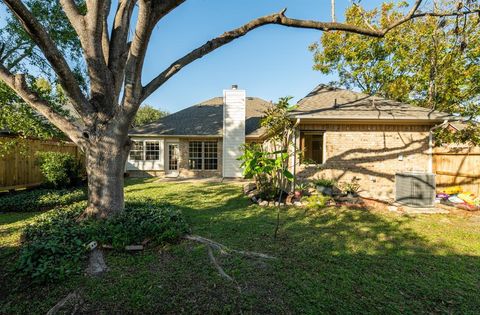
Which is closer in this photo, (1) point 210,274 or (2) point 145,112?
(1) point 210,274

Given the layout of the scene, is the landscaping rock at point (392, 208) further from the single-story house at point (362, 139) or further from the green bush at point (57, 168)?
the green bush at point (57, 168)

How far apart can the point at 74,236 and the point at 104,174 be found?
1.25 m

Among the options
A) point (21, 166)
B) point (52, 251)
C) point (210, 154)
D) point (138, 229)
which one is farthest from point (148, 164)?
point (52, 251)

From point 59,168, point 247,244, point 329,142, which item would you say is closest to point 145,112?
point 59,168

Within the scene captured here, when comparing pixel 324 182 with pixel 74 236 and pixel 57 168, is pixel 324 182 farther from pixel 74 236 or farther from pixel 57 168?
pixel 57 168

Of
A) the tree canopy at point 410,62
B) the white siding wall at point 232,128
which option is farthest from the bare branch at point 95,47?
the tree canopy at point 410,62

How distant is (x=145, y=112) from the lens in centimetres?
3828

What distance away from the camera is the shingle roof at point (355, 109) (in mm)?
7781

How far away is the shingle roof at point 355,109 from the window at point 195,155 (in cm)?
860

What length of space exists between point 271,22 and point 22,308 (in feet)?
17.7

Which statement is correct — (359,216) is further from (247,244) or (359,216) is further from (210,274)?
(210,274)

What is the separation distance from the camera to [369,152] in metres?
8.50

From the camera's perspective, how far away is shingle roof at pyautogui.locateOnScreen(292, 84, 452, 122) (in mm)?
7781

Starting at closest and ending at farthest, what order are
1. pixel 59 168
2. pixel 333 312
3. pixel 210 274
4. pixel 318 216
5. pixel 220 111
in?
1. pixel 333 312
2. pixel 210 274
3. pixel 318 216
4. pixel 59 168
5. pixel 220 111
